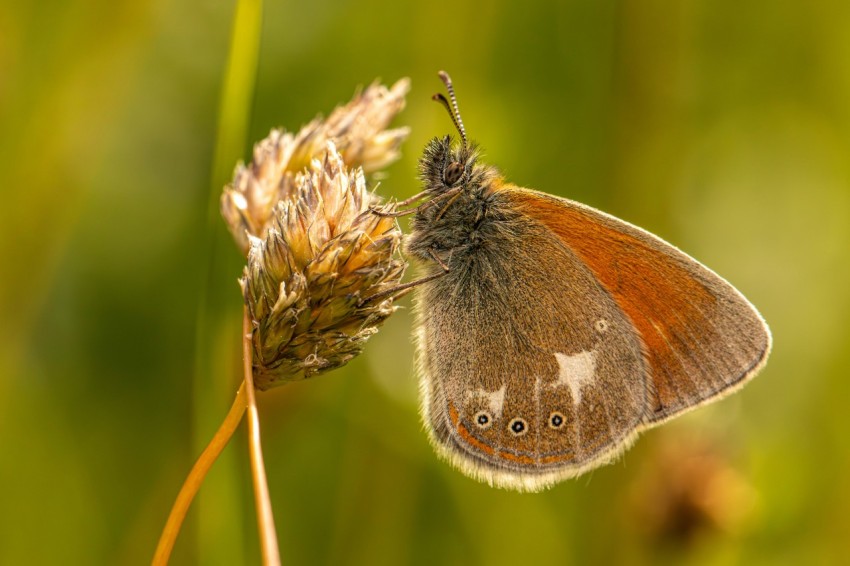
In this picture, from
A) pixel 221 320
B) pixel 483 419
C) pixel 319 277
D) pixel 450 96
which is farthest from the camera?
pixel 450 96

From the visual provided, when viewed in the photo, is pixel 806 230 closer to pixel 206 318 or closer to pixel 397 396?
pixel 397 396

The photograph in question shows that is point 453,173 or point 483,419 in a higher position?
point 453,173

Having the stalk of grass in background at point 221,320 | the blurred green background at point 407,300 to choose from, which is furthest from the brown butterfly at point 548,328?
the stalk of grass in background at point 221,320

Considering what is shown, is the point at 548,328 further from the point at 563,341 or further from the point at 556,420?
the point at 556,420

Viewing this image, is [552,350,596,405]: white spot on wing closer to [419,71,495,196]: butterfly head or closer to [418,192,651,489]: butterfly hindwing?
[418,192,651,489]: butterfly hindwing

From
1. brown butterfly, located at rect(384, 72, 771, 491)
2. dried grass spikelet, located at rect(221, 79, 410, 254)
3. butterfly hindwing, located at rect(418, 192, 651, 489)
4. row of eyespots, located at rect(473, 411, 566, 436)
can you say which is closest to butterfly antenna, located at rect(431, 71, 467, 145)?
brown butterfly, located at rect(384, 72, 771, 491)

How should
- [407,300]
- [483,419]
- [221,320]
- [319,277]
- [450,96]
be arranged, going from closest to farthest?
[319,277] → [221,320] → [483,419] → [450,96] → [407,300]

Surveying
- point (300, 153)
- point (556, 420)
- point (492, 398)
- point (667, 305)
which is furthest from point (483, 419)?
point (300, 153)

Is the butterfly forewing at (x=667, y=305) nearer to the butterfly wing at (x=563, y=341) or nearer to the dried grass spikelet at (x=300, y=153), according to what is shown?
the butterfly wing at (x=563, y=341)
